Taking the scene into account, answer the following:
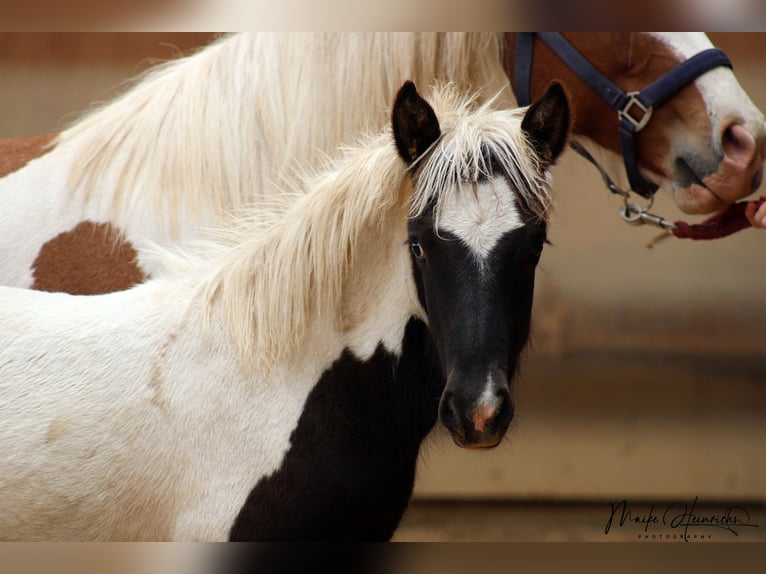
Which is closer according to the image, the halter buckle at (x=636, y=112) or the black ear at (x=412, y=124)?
the black ear at (x=412, y=124)

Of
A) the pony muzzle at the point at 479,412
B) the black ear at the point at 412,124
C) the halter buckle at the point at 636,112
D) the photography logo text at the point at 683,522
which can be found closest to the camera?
the pony muzzle at the point at 479,412

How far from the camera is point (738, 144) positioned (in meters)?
1.80

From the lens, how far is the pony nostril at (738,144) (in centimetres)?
177

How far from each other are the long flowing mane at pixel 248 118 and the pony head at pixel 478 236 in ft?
1.56

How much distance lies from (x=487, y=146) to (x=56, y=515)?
36.5 inches

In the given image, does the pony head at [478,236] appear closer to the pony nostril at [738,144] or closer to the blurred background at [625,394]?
the pony nostril at [738,144]

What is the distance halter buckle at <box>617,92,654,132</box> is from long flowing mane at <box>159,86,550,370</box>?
1.52 feet

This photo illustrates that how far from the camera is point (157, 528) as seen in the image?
1.45m

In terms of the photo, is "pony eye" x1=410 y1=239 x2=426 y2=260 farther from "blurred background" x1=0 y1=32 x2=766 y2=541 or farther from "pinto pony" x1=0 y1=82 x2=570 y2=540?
"blurred background" x1=0 y1=32 x2=766 y2=541

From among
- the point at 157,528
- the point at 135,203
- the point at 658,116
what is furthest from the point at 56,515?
the point at 658,116

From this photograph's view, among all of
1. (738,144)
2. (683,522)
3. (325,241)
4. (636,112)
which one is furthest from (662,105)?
(683,522)

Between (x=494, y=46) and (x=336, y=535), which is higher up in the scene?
(x=494, y=46)

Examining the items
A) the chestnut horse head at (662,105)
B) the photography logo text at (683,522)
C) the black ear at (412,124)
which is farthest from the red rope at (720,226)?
the photography logo text at (683,522)

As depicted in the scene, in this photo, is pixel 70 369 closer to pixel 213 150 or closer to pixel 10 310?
pixel 10 310
